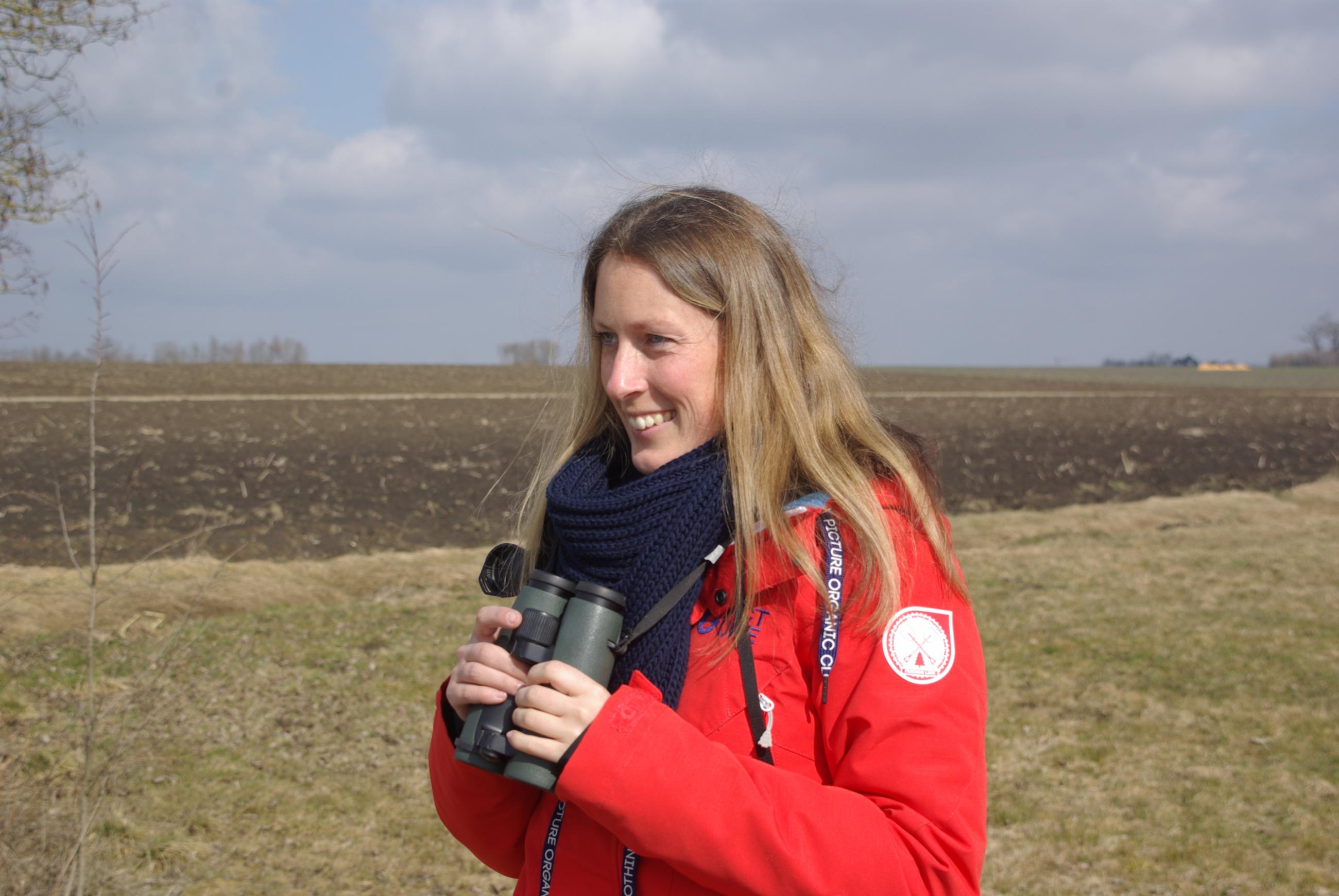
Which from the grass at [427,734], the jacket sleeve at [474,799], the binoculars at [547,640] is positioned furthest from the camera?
the grass at [427,734]

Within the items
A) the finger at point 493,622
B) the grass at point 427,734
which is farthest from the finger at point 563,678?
the grass at point 427,734

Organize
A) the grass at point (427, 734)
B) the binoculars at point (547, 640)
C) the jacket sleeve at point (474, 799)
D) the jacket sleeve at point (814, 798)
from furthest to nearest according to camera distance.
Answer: the grass at point (427, 734)
the jacket sleeve at point (474, 799)
the binoculars at point (547, 640)
the jacket sleeve at point (814, 798)

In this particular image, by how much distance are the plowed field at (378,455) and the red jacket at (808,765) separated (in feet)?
1.86

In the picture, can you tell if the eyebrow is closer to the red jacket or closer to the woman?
the woman

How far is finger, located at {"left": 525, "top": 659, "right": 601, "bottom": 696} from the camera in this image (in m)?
1.37

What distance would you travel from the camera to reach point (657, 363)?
5.45 ft

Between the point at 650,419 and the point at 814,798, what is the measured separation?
69 cm

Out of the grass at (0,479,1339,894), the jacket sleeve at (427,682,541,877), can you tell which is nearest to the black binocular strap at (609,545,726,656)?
the jacket sleeve at (427,682,541,877)

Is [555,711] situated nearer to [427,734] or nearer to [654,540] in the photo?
[654,540]

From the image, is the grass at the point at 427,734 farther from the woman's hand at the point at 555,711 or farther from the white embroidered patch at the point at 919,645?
the white embroidered patch at the point at 919,645

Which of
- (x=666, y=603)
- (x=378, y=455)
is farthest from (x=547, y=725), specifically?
(x=378, y=455)

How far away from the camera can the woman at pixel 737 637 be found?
52.2 inches

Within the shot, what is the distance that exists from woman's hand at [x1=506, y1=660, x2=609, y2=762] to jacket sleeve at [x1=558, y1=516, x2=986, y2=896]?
0.02 meters

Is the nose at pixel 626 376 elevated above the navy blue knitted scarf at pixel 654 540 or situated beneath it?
elevated above
